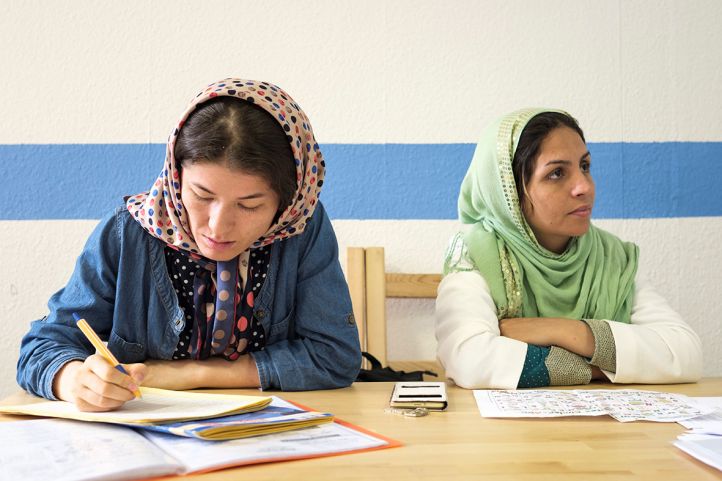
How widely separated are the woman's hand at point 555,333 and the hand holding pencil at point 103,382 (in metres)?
0.86

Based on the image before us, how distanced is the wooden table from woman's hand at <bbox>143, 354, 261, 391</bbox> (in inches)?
8.7

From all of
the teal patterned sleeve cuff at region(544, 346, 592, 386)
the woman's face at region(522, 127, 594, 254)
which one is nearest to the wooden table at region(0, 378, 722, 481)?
the teal patterned sleeve cuff at region(544, 346, 592, 386)

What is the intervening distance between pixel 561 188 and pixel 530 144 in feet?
0.44

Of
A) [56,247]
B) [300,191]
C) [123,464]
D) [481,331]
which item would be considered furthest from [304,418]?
[56,247]

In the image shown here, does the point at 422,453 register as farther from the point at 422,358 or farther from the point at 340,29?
the point at 340,29

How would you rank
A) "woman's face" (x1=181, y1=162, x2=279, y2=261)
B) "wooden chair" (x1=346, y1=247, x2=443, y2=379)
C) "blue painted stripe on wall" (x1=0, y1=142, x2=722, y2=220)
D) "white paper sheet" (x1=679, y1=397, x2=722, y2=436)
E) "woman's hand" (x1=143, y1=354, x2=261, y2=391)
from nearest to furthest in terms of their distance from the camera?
"white paper sheet" (x1=679, y1=397, x2=722, y2=436) → "woman's face" (x1=181, y1=162, x2=279, y2=261) → "woman's hand" (x1=143, y1=354, x2=261, y2=391) → "wooden chair" (x1=346, y1=247, x2=443, y2=379) → "blue painted stripe on wall" (x1=0, y1=142, x2=722, y2=220)

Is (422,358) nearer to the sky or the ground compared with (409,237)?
nearer to the ground

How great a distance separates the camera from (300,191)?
1.39 m

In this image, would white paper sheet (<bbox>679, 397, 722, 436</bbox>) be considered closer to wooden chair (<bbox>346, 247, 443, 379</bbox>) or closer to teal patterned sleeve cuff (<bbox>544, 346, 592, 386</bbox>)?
teal patterned sleeve cuff (<bbox>544, 346, 592, 386</bbox>)

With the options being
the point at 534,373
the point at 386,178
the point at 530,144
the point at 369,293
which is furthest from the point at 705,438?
the point at 386,178

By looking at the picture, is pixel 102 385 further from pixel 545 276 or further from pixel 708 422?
pixel 545 276

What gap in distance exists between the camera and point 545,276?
184cm

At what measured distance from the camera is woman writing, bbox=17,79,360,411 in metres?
1.28

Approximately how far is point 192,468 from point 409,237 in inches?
62.0
